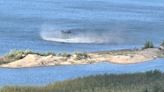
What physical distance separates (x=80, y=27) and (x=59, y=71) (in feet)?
94.7

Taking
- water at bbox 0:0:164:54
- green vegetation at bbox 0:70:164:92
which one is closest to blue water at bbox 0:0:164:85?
water at bbox 0:0:164:54

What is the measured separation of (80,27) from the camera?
50594 millimetres

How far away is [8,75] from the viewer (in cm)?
2053

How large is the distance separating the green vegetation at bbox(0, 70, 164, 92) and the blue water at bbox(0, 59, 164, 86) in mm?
1831

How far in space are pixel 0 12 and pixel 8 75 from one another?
1668 inches

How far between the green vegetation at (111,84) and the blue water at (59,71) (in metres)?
1.83

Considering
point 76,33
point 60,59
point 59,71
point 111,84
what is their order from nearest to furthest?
1. point 111,84
2. point 59,71
3. point 60,59
4. point 76,33

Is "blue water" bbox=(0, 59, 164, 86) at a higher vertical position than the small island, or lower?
higher

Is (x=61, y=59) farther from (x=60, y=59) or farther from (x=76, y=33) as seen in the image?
(x=76, y=33)

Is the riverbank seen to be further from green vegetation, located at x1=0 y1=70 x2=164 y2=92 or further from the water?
green vegetation, located at x1=0 y1=70 x2=164 y2=92

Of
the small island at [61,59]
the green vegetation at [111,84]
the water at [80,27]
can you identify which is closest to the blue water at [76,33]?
the water at [80,27]

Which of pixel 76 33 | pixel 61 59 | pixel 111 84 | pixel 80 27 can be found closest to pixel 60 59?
pixel 61 59

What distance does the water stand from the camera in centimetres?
3700

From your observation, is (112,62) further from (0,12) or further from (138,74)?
(0,12)
